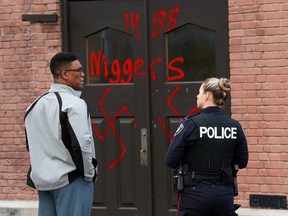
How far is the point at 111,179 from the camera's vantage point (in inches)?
289

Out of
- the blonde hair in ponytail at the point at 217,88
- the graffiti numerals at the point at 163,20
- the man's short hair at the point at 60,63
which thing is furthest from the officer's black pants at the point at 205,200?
the graffiti numerals at the point at 163,20

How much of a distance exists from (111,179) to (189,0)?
2228 millimetres

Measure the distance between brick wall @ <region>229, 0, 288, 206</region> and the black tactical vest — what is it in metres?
1.87

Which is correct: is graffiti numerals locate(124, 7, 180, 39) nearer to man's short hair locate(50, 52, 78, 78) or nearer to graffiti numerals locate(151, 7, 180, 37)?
graffiti numerals locate(151, 7, 180, 37)

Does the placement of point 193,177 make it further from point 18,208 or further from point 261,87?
point 18,208

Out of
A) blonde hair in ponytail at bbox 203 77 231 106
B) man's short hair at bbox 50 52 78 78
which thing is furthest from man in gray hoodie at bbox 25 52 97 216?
blonde hair in ponytail at bbox 203 77 231 106

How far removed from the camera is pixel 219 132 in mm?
4762

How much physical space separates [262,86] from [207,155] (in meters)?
2.10

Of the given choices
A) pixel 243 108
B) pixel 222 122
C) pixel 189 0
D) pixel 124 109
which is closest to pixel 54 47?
pixel 124 109

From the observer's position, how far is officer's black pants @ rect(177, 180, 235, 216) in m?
4.77

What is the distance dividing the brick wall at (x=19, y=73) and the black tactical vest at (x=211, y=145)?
3051 millimetres

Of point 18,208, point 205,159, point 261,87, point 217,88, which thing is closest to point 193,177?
point 205,159

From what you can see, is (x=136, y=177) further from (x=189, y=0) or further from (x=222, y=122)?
(x=222, y=122)

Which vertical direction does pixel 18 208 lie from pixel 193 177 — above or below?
below
